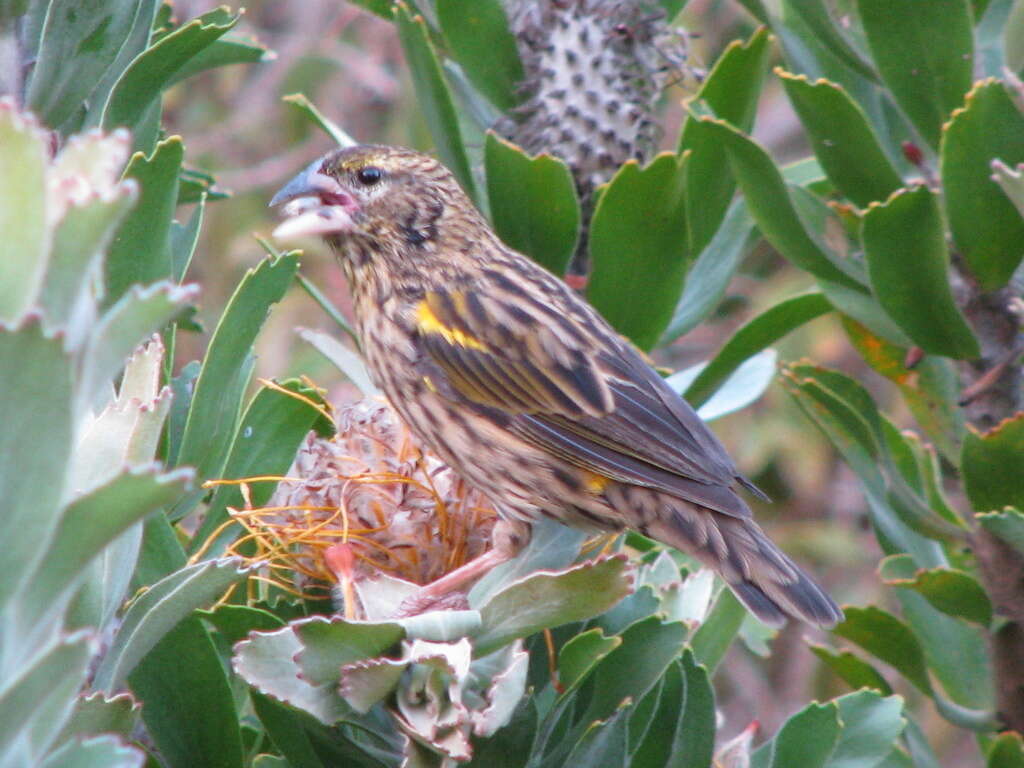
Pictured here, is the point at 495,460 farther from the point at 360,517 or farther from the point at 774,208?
the point at 774,208

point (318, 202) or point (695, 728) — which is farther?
point (318, 202)

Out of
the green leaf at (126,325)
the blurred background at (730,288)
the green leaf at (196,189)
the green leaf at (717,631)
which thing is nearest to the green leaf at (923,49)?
the green leaf at (717,631)

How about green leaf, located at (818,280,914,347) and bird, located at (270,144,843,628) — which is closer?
bird, located at (270,144,843,628)

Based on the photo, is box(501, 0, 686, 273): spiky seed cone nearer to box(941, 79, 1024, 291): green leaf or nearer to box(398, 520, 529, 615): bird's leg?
box(941, 79, 1024, 291): green leaf

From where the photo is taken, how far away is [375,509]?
216 cm

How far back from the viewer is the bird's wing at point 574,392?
106 inches

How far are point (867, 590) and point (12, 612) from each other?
236 inches

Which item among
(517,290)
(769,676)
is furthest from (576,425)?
(769,676)

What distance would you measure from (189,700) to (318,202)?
142 centimetres

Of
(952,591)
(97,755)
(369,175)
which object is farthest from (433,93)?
(97,755)

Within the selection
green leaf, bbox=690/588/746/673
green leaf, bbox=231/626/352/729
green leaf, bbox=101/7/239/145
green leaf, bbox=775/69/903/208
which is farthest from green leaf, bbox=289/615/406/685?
green leaf, bbox=775/69/903/208

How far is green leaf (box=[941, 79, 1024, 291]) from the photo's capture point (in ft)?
8.09

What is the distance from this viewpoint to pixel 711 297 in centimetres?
287

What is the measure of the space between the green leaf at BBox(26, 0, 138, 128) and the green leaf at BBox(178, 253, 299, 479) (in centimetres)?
42
